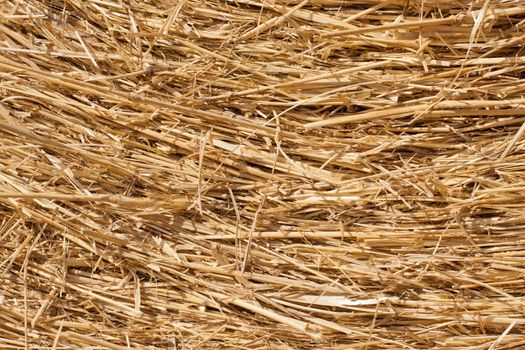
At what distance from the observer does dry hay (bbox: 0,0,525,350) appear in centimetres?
148

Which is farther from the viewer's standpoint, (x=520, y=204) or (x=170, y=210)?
(x=170, y=210)

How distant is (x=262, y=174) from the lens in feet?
5.13

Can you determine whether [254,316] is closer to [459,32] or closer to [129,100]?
[129,100]

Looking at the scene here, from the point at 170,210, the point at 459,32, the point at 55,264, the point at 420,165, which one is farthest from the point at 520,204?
the point at 55,264

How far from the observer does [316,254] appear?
1.53 meters

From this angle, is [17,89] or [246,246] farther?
[17,89]

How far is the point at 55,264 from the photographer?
5.36 ft

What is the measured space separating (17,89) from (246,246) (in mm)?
546

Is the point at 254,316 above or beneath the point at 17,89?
beneath

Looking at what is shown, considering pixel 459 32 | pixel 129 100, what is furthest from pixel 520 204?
pixel 129 100

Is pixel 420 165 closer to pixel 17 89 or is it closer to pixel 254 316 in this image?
pixel 254 316

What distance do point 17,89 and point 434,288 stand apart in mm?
870

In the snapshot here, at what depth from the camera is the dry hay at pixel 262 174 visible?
4.84 ft

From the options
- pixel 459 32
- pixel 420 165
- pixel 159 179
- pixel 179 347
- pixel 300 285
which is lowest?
pixel 179 347
